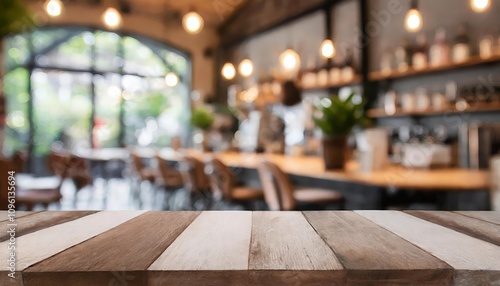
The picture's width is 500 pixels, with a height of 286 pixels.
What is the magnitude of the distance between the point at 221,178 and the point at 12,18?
122 inches

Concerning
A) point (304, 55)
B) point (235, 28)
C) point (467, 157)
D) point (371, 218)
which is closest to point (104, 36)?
point (235, 28)

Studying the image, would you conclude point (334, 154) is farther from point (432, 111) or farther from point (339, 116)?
point (432, 111)

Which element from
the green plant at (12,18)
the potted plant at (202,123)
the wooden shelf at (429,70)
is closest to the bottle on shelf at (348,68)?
the wooden shelf at (429,70)

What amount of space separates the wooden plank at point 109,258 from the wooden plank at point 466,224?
0.62 m

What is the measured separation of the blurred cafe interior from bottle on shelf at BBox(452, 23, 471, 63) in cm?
3

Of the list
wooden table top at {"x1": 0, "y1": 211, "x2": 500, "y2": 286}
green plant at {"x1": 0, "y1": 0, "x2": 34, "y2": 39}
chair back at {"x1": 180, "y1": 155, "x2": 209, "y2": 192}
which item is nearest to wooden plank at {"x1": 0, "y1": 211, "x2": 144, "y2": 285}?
wooden table top at {"x1": 0, "y1": 211, "x2": 500, "y2": 286}

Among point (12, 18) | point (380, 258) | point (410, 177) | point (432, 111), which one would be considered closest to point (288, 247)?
point (380, 258)

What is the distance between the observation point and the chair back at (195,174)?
165 inches

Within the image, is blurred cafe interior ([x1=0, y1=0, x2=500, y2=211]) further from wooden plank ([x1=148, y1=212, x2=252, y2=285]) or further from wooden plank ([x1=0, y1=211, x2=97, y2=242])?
wooden plank ([x1=0, y1=211, x2=97, y2=242])

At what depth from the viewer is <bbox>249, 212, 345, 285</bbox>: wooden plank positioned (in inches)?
25.0

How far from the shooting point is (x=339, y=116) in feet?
9.86

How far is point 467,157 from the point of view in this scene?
10.7 ft

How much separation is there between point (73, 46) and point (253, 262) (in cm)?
924

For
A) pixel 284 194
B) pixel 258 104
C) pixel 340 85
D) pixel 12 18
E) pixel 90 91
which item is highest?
pixel 12 18
